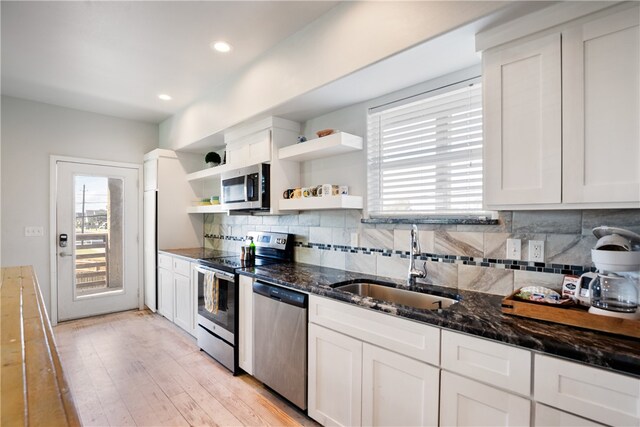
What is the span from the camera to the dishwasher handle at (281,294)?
2037 mm

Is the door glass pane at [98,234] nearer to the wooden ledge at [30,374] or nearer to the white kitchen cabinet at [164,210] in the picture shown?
the white kitchen cabinet at [164,210]

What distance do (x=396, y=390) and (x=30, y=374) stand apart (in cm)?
141

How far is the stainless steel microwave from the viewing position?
2814 mm

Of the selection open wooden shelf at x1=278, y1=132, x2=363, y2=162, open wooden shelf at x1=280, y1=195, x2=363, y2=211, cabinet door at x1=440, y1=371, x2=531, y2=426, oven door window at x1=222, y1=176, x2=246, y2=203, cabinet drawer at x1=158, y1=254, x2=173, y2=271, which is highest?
open wooden shelf at x1=278, y1=132, x2=363, y2=162

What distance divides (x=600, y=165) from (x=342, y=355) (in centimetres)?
150

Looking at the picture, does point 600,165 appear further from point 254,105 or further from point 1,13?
point 1,13

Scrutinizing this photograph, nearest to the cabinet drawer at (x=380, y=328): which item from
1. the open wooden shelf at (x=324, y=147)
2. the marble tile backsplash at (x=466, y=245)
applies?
the marble tile backsplash at (x=466, y=245)

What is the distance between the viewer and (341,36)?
203 centimetres

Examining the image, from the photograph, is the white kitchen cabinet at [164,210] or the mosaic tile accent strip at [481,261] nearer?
the mosaic tile accent strip at [481,261]

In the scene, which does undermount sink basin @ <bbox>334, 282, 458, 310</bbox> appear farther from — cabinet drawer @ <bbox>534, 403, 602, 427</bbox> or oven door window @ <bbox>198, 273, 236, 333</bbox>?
oven door window @ <bbox>198, 273, 236, 333</bbox>

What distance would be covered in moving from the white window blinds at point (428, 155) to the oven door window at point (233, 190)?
4.18 ft

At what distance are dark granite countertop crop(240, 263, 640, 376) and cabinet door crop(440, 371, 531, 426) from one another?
0.21 meters

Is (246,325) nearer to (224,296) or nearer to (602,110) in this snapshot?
(224,296)

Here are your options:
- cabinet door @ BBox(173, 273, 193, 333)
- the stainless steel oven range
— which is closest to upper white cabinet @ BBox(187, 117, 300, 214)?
the stainless steel oven range
